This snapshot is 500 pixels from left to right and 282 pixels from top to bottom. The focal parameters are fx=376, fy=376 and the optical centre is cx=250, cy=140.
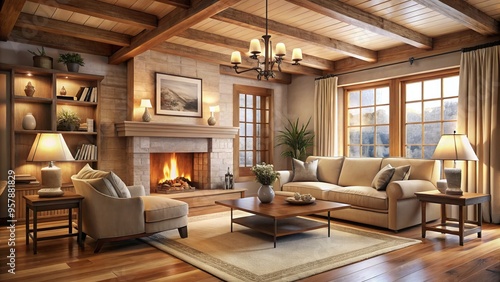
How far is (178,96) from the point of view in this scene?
19.7 ft

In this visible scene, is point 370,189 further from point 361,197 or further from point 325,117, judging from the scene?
point 325,117

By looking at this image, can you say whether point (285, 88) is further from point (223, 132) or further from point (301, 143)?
point (223, 132)

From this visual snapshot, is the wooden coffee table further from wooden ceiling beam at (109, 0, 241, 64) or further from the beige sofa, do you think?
wooden ceiling beam at (109, 0, 241, 64)

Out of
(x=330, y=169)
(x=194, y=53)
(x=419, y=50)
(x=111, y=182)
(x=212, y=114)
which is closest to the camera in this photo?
(x=111, y=182)

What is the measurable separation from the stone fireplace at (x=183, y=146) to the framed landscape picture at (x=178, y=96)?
318 millimetres

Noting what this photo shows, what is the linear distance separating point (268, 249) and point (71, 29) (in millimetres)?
3518

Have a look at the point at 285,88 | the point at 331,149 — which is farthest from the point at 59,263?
the point at 285,88

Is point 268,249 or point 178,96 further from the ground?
point 178,96

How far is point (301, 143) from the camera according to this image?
7.14 meters

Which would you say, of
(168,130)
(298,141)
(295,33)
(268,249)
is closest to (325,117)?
(298,141)

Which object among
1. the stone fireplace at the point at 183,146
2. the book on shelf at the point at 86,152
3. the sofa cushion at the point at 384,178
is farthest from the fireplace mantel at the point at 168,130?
the sofa cushion at the point at 384,178

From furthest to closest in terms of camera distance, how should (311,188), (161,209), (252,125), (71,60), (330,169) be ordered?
(252,125), (330,169), (311,188), (71,60), (161,209)

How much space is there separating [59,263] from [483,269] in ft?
11.8

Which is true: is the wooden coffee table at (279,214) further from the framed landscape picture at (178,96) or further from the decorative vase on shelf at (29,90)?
the decorative vase on shelf at (29,90)
